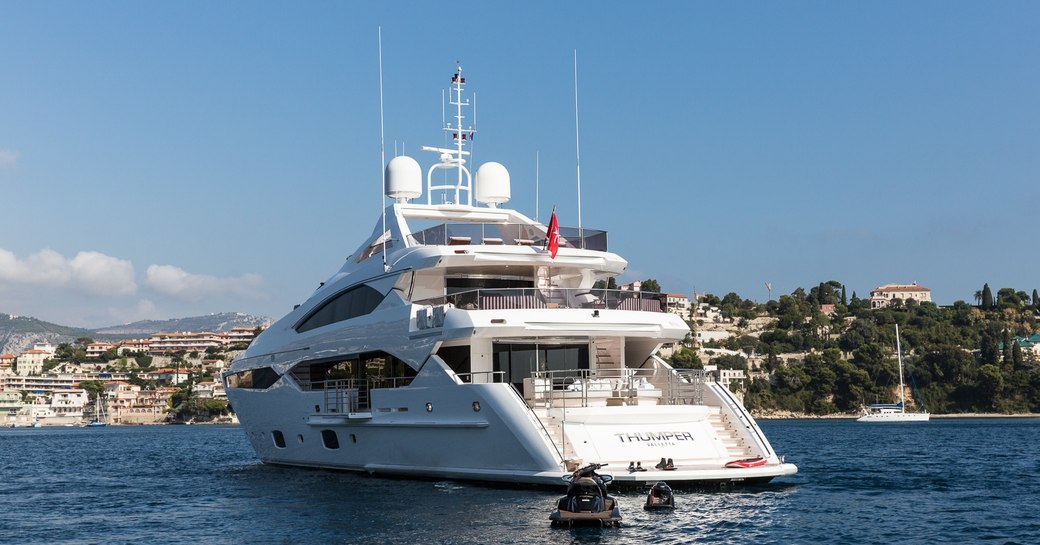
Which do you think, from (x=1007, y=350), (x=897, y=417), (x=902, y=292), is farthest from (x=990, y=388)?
(x=902, y=292)

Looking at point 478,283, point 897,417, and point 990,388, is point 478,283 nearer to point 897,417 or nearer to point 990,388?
point 897,417

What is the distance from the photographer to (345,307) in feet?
82.1

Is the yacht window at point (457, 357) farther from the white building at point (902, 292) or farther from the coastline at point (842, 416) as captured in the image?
the white building at point (902, 292)

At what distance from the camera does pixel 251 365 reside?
93.7 ft

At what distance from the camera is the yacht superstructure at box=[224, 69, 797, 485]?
1962 cm

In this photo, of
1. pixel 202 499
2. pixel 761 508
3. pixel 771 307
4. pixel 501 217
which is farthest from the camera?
pixel 771 307

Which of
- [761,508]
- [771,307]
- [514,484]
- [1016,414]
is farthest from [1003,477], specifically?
[771,307]

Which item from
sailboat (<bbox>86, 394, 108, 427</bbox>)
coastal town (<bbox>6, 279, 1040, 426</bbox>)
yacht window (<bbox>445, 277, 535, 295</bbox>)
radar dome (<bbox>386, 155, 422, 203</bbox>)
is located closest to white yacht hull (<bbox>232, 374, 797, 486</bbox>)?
yacht window (<bbox>445, 277, 535, 295</bbox>)

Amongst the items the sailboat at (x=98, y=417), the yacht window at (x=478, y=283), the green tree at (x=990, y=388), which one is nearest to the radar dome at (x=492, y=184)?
the yacht window at (x=478, y=283)

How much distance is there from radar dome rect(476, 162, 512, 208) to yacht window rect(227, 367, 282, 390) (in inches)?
259

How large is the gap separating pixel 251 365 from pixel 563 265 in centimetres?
974

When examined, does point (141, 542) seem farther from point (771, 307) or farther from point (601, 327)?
point (771, 307)

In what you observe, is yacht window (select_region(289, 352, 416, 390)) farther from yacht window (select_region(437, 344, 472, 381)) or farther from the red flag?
the red flag

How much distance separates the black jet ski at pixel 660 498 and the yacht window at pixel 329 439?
8.99m
